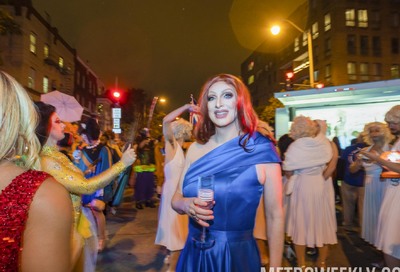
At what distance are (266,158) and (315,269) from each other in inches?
141

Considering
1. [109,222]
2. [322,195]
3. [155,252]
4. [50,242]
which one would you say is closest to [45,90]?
[109,222]

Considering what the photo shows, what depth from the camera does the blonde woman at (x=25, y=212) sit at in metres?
1.18

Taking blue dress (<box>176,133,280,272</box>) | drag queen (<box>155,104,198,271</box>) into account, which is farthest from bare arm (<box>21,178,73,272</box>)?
drag queen (<box>155,104,198,271</box>)

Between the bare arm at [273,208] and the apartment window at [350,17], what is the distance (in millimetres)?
40068

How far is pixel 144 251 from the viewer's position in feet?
19.7

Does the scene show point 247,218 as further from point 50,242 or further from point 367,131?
point 367,131

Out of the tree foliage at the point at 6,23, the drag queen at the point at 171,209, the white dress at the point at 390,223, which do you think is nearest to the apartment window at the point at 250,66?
the tree foliage at the point at 6,23

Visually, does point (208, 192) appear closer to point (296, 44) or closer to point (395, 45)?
point (395, 45)

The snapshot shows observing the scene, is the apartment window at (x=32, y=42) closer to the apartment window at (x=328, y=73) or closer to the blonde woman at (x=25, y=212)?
the blonde woman at (x=25, y=212)

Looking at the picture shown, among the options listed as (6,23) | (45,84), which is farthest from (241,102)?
(45,84)

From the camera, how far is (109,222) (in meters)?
8.16

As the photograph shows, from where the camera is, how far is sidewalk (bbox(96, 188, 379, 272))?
535 centimetres

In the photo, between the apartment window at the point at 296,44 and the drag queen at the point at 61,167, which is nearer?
the drag queen at the point at 61,167

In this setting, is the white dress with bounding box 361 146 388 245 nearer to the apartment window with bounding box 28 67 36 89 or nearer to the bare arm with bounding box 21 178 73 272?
the bare arm with bounding box 21 178 73 272
